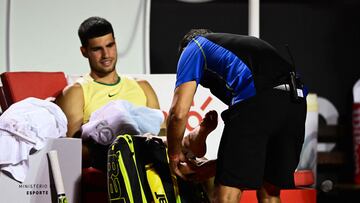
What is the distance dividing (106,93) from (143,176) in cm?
82

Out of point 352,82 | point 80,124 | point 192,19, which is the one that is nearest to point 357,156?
point 352,82

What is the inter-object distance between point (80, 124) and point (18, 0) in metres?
1.12

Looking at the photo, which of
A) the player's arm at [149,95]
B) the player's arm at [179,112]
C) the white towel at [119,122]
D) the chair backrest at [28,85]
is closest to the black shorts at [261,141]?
the player's arm at [179,112]

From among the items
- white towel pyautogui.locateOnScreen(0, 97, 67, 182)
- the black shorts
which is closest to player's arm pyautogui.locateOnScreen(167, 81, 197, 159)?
the black shorts

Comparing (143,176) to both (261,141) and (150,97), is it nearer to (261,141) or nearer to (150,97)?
(261,141)

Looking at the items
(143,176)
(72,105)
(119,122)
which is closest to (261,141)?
(143,176)

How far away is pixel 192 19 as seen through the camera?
4.62 meters

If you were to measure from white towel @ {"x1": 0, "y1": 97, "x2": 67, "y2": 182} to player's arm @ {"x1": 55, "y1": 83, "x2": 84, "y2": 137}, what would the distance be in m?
0.37

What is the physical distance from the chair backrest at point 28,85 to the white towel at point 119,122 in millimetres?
389

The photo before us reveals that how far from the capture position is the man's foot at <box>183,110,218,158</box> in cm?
283

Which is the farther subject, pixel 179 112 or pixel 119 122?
pixel 119 122

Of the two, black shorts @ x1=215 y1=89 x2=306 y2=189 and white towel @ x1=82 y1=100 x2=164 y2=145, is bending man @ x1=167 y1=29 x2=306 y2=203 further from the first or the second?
white towel @ x1=82 y1=100 x2=164 y2=145

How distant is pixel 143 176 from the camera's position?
9.47ft

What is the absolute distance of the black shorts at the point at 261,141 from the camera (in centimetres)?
262
